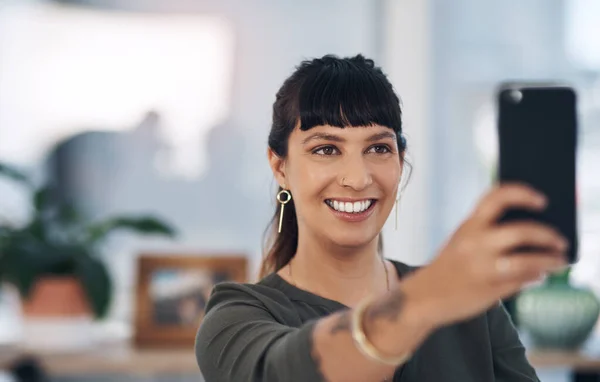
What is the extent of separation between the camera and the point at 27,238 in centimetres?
297

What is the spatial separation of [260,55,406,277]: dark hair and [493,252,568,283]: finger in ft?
2.06

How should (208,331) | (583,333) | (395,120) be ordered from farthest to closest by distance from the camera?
(583,333) < (395,120) < (208,331)

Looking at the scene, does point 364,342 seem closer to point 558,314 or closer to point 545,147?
point 545,147

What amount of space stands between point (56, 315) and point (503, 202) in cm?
240

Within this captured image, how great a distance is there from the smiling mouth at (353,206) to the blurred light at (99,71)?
241 cm

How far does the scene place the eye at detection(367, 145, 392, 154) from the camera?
1409 millimetres

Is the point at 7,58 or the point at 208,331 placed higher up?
the point at 7,58

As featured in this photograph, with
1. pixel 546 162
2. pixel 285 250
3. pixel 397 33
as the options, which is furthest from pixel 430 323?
pixel 397 33

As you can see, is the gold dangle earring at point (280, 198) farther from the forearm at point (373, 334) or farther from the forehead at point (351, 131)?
the forearm at point (373, 334)

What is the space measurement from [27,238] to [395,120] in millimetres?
1841

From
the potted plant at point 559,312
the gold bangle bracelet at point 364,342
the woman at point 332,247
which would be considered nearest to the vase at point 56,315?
the potted plant at point 559,312

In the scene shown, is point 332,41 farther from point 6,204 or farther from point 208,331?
point 208,331

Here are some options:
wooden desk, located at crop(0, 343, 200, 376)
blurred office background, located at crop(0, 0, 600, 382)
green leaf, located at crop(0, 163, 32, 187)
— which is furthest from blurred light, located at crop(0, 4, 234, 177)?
wooden desk, located at crop(0, 343, 200, 376)

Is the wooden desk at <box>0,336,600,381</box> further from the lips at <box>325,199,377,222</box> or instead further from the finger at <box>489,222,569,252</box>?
the finger at <box>489,222,569,252</box>
